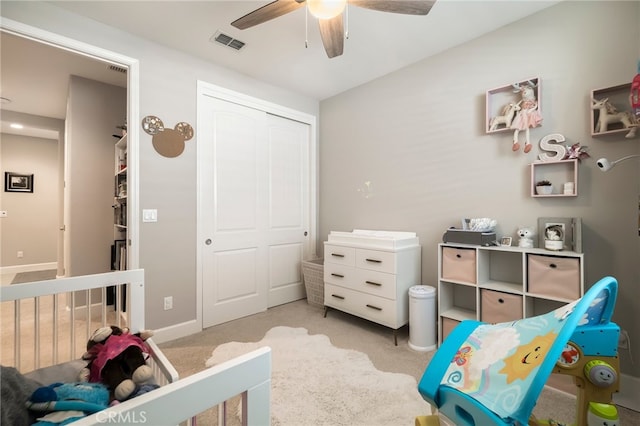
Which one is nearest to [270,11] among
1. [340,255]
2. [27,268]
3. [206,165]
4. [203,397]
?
[206,165]

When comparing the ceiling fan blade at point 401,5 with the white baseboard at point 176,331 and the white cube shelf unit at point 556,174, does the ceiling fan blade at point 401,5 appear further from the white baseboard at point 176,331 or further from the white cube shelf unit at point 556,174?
the white baseboard at point 176,331

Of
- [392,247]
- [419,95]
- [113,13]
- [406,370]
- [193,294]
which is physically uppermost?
[113,13]

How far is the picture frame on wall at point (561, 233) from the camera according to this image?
69.6 inches

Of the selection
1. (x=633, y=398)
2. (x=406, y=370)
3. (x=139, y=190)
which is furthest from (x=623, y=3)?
(x=139, y=190)

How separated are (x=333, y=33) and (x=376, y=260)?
1.76 metres

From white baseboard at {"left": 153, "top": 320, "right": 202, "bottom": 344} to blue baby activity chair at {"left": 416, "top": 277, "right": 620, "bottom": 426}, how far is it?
7.35 ft

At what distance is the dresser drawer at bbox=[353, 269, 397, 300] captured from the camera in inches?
95.7

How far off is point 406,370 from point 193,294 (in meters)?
1.93

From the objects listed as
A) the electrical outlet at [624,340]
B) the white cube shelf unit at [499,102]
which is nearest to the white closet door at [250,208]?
the white cube shelf unit at [499,102]

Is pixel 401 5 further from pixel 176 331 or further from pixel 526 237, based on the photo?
pixel 176 331

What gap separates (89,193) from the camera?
3232mm

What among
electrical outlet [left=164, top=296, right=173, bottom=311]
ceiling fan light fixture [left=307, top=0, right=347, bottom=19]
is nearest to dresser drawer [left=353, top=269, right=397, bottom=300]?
→ electrical outlet [left=164, top=296, right=173, bottom=311]

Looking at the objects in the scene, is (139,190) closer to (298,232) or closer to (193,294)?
(193,294)

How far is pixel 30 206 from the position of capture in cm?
538
